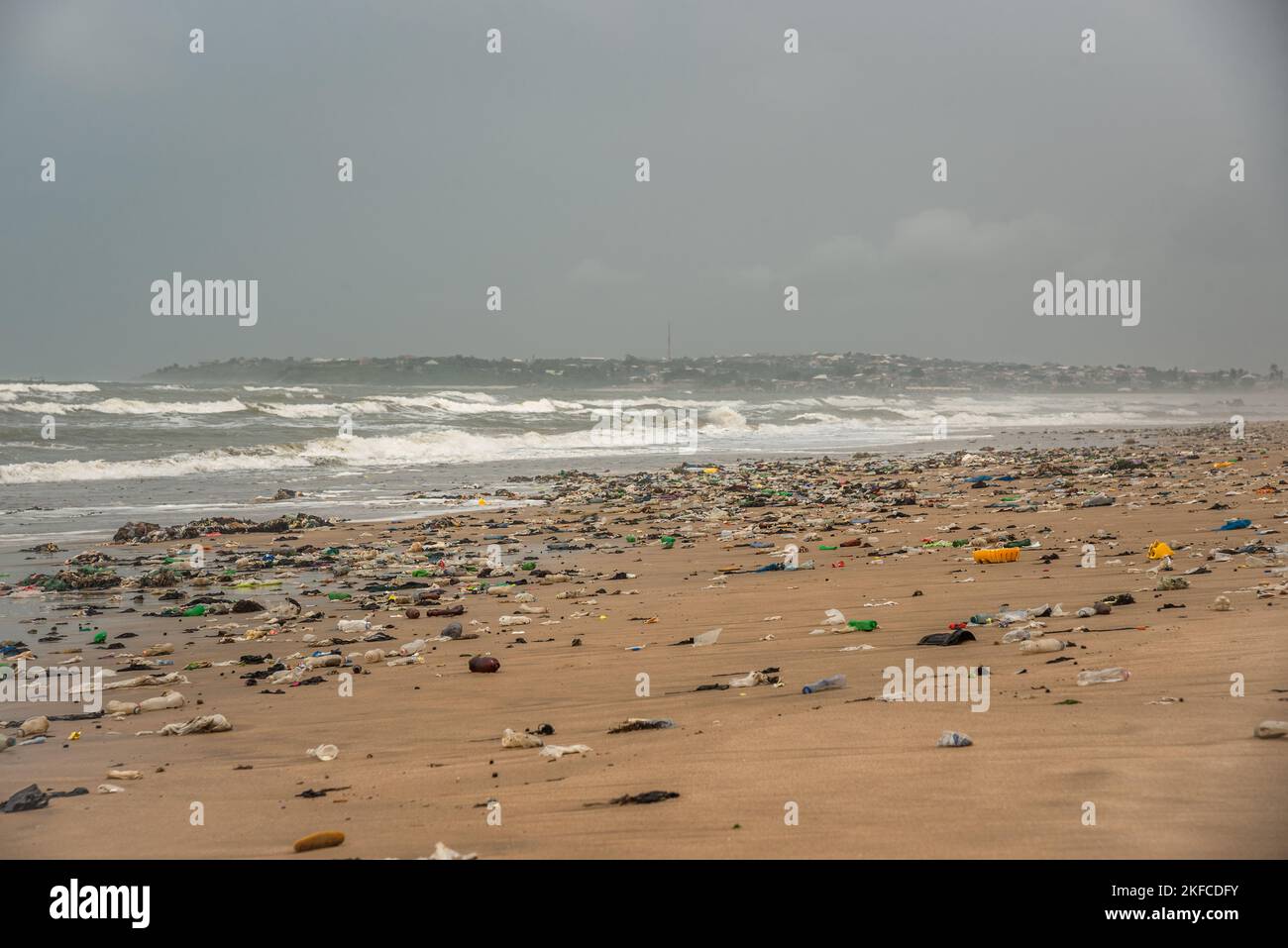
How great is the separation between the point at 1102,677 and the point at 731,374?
230ft

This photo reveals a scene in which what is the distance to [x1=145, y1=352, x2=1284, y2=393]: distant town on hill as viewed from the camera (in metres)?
71.2

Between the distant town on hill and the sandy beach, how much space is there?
57.7 meters

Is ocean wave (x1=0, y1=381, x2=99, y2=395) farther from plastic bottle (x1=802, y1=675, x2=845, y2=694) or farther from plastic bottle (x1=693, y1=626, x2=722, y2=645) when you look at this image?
plastic bottle (x1=802, y1=675, x2=845, y2=694)

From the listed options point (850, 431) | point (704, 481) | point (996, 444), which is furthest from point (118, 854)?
point (850, 431)

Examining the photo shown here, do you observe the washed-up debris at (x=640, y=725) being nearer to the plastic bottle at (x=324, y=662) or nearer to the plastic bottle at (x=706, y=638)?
the plastic bottle at (x=706, y=638)

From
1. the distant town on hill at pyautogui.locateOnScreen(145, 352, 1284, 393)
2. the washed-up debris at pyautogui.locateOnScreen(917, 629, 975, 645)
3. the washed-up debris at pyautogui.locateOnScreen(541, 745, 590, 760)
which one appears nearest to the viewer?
the washed-up debris at pyautogui.locateOnScreen(541, 745, 590, 760)

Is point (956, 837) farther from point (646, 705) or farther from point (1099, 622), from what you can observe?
point (1099, 622)

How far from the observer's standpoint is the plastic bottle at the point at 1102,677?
4.21 meters

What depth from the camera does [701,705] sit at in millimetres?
4555

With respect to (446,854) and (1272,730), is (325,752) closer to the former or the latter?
(446,854)

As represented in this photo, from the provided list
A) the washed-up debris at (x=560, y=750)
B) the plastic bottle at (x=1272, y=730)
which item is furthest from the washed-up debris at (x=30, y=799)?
the plastic bottle at (x=1272, y=730)

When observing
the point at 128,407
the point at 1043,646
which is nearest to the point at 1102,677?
the point at 1043,646

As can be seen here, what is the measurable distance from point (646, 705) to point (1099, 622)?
2628 mm

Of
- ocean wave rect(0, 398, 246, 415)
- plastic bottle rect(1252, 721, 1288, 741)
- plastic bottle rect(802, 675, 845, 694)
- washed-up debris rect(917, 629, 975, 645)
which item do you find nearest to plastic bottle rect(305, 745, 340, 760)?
plastic bottle rect(802, 675, 845, 694)
